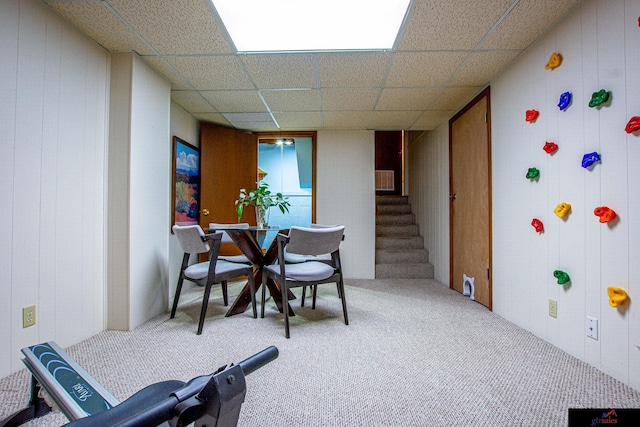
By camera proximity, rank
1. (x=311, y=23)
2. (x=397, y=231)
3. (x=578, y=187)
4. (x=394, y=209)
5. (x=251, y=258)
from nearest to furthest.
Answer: (x=578, y=187) → (x=311, y=23) → (x=251, y=258) → (x=397, y=231) → (x=394, y=209)

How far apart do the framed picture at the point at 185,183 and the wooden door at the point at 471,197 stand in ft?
10.8

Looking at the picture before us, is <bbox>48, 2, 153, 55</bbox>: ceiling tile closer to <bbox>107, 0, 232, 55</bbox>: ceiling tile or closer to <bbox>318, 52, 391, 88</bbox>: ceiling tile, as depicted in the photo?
<bbox>107, 0, 232, 55</bbox>: ceiling tile

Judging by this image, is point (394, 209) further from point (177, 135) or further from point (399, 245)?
point (177, 135)

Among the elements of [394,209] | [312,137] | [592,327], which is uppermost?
[312,137]

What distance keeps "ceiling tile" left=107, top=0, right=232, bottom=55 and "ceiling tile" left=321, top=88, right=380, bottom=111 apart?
1153 mm

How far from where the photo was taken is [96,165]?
2.05m

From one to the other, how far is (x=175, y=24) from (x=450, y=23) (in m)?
1.86

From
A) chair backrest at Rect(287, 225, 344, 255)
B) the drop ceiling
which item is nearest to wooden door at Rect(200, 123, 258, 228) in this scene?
the drop ceiling

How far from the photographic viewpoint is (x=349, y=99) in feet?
9.91

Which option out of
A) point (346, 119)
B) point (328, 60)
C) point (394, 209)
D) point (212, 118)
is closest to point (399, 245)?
point (394, 209)

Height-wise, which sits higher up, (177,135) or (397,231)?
(177,135)

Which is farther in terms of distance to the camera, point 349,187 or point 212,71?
point 349,187

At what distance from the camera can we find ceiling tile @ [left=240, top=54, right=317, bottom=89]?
2238mm

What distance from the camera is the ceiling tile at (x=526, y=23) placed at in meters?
1.65
